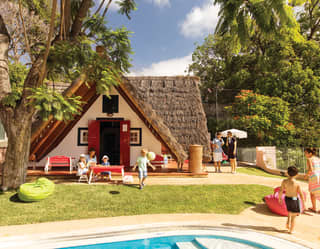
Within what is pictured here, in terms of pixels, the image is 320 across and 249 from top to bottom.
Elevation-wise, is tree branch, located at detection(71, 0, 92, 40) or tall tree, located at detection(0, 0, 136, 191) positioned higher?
tree branch, located at detection(71, 0, 92, 40)

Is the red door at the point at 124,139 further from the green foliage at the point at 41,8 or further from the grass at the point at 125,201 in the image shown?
the green foliage at the point at 41,8

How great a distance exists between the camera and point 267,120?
15562 millimetres

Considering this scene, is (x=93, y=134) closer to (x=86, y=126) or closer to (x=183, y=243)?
(x=86, y=126)

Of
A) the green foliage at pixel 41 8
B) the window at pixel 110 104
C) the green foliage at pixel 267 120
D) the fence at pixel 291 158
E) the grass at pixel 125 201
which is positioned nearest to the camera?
the grass at pixel 125 201

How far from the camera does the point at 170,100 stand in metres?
13.1

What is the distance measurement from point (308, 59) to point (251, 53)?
293 inches

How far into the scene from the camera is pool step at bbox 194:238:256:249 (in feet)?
12.3

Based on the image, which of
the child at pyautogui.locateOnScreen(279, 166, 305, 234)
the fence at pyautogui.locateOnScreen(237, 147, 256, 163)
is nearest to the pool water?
the child at pyautogui.locateOnScreen(279, 166, 305, 234)

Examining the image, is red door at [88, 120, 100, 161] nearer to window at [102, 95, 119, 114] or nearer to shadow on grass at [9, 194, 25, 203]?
window at [102, 95, 119, 114]

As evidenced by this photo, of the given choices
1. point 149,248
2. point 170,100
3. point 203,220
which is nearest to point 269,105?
point 170,100

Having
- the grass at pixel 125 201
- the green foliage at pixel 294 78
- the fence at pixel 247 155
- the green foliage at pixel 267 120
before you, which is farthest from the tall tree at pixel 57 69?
the green foliage at pixel 294 78

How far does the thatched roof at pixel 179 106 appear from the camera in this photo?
11655 mm

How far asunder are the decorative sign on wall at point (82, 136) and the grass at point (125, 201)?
332cm

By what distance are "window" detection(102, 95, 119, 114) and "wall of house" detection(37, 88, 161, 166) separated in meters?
0.16
